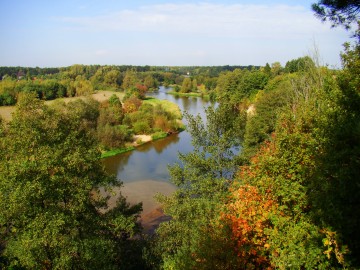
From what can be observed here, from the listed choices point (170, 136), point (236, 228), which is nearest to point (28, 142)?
point (236, 228)

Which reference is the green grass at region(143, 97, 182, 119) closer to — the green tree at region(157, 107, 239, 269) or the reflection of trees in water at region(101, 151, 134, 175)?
the reflection of trees in water at region(101, 151, 134, 175)

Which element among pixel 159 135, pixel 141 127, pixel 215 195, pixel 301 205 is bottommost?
pixel 159 135

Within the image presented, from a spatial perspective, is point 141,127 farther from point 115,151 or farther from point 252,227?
point 252,227

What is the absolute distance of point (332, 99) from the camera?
19.5 feet

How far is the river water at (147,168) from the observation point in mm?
22906

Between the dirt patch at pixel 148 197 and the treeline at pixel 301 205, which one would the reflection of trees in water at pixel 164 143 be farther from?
the treeline at pixel 301 205

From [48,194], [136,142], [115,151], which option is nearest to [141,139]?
[136,142]

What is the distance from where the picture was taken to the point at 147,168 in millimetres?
29156

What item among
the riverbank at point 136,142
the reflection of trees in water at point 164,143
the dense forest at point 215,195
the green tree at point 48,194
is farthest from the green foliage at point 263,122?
the riverbank at point 136,142

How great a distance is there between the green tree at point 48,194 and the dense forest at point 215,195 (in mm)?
36

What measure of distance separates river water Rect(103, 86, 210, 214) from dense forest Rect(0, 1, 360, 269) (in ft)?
27.0

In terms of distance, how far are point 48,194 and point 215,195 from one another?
5.61m

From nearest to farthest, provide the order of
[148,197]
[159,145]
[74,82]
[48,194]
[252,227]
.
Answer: [252,227], [48,194], [148,197], [159,145], [74,82]

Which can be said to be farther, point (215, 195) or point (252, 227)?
point (215, 195)
